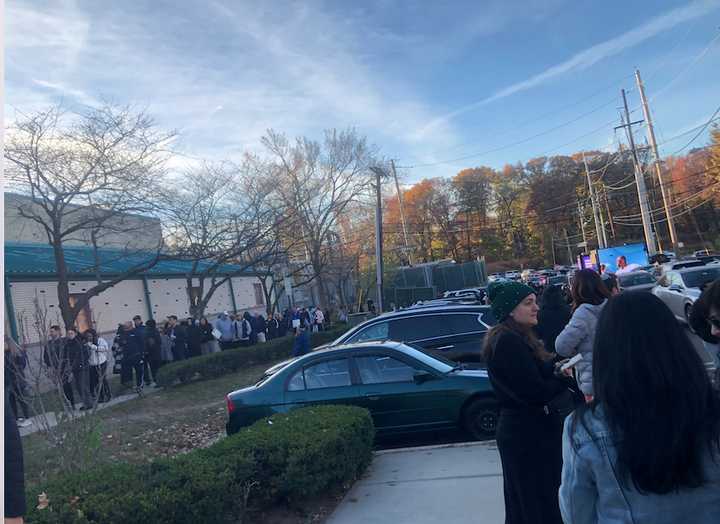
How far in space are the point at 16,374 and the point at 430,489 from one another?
4.87 metres

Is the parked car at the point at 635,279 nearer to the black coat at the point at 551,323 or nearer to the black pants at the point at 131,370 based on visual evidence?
the black pants at the point at 131,370

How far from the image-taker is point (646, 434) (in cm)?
183

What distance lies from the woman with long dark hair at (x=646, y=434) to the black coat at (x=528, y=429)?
1.41 metres

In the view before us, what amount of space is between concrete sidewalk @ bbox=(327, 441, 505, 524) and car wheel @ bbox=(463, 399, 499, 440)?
0.61m

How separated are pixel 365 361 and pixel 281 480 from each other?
3018 mm

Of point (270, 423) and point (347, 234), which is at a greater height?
point (347, 234)

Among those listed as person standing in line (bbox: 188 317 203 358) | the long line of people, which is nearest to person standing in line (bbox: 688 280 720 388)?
the long line of people

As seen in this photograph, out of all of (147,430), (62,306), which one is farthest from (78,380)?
(62,306)

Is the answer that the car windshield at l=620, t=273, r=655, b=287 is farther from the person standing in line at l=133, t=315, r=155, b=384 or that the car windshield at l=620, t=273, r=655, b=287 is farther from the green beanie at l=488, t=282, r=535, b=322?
the green beanie at l=488, t=282, r=535, b=322

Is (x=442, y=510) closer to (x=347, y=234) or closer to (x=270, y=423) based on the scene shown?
(x=270, y=423)

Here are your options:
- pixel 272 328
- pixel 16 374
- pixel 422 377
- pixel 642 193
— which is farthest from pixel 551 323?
pixel 642 193

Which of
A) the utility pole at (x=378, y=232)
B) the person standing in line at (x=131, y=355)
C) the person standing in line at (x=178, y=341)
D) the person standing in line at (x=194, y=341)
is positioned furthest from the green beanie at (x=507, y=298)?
the utility pole at (x=378, y=232)

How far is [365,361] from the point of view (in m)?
8.19

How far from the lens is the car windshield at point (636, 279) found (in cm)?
2412
